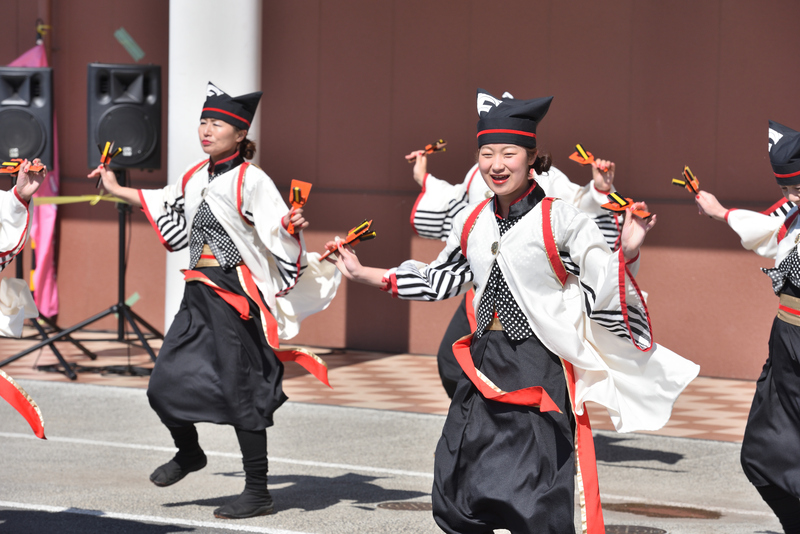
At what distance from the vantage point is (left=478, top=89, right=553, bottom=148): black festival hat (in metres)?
3.99

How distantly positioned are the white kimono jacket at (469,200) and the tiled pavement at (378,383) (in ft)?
5.95

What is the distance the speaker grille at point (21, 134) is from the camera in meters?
9.61

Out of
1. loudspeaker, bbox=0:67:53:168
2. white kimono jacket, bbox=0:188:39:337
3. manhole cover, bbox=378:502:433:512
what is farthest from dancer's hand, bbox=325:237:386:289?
loudspeaker, bbox=0:67:53:168

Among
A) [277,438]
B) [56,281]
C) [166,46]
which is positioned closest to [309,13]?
[166,46]

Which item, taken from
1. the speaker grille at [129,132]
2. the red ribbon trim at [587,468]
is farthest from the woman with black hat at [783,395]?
the speaker grille at [129,132]

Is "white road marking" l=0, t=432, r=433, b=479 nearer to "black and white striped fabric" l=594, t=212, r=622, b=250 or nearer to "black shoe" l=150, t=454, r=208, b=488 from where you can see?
"black shoe" l=150, t=454, r=208, b=488

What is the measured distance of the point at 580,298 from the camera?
4.04m

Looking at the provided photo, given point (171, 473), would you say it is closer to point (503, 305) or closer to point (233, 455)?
point (233, 455)

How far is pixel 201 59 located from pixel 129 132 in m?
0.84

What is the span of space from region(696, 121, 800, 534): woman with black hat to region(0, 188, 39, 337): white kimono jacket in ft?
9.90

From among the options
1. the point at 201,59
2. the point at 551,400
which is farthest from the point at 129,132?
the point at 551,400

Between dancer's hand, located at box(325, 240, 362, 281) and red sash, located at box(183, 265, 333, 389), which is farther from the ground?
dancer's hand, located at box(325, 240, 362, 281)

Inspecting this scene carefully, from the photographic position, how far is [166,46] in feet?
40.3

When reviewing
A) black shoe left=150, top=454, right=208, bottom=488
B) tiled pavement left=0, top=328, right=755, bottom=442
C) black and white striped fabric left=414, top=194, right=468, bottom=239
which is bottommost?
tiled pavement left=0, top=328, right=755, bottom=442
